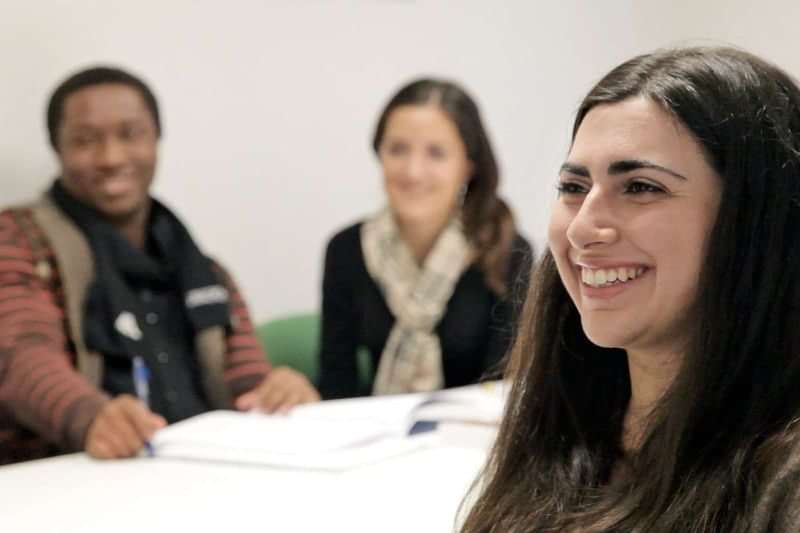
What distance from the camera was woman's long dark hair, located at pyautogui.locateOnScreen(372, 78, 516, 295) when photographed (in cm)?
250

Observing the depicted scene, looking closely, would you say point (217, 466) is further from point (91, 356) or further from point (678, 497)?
point (678, 497)

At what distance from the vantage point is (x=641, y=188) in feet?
3.39

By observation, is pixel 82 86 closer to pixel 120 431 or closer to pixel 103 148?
pixel 103 148

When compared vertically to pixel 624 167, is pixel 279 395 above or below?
below

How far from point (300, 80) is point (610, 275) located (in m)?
1.97

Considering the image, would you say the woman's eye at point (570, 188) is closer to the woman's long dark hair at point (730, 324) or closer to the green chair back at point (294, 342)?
the woman's long dark hair at point (730, 324)

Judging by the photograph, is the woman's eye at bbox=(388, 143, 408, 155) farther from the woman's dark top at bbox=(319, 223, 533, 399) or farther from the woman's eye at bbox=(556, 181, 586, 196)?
the woman's eye at bbox=(556, 181, 586, 196)

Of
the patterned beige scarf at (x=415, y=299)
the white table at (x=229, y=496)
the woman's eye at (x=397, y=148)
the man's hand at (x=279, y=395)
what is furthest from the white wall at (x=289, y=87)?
the white table at (x=229, y=496)

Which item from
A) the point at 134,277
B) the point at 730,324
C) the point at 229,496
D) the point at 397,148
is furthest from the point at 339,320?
the point at 730,324

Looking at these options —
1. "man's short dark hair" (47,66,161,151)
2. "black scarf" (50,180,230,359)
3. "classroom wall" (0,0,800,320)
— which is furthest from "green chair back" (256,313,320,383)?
"man's short dark hair" (47,66,161,151)

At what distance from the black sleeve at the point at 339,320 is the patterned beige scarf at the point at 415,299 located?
0.06 metres

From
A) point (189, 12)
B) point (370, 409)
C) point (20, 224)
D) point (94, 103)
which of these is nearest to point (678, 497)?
point (370, 409)

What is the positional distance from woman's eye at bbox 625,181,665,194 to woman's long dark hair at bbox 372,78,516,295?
4.71 ft

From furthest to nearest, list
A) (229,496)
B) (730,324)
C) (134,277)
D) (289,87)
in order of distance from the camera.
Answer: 1. (289,87)
2. (134,277)
3. (229,496)
4. (730,324)
